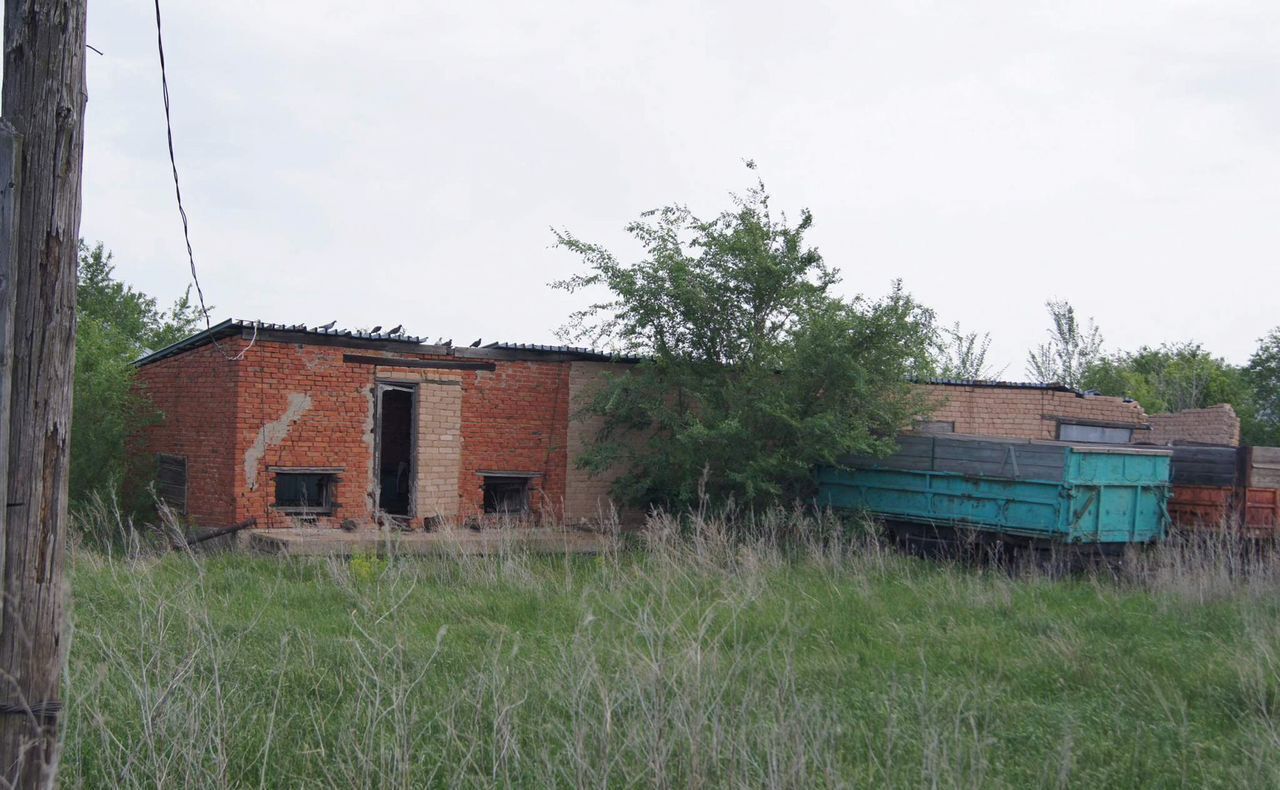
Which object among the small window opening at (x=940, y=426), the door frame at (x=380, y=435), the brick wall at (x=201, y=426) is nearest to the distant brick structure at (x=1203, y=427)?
the small window opening at (x=940, y=426)

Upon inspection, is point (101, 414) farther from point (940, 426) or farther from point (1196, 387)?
point (1196, 387)

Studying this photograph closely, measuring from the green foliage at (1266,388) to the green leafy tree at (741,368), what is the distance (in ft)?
71.5

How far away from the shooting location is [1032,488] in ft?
42.1

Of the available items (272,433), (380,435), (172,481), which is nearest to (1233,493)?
(380,435)

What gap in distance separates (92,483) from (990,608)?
1341cm

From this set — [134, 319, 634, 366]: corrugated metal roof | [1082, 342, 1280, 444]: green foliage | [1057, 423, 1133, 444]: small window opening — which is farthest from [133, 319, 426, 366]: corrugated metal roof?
[1082, 342, 1280, 444]: green foliage

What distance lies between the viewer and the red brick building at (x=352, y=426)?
47.0ft

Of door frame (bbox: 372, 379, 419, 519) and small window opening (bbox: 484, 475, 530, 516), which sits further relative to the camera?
small window opening (bbox: 484, 475, 530, 516)

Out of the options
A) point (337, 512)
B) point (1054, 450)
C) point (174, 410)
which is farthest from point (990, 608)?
point (174, 410)

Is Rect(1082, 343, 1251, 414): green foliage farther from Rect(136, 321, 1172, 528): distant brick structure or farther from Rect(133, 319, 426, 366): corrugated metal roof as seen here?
Rect(133, 319, 426, 366): corrugated metal roof

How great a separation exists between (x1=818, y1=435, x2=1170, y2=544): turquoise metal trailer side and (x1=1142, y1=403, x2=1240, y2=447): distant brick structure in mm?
7711

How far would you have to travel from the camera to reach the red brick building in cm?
1432

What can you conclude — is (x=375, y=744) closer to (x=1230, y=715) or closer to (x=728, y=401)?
(x=1230, y=715)

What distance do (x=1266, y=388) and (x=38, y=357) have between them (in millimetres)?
36950
